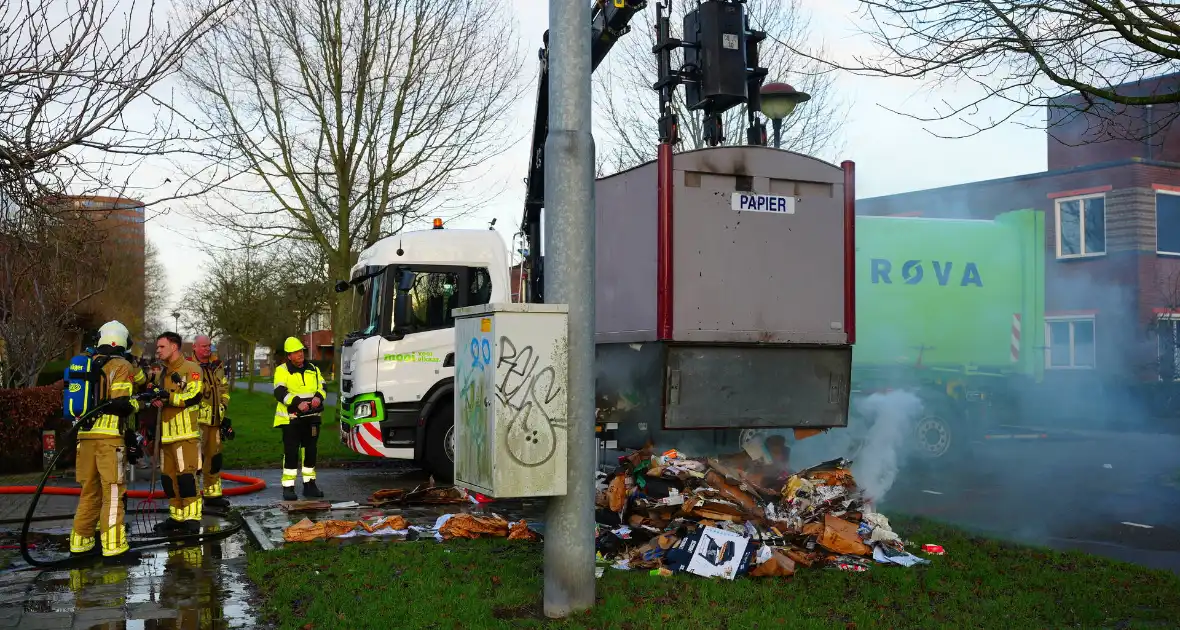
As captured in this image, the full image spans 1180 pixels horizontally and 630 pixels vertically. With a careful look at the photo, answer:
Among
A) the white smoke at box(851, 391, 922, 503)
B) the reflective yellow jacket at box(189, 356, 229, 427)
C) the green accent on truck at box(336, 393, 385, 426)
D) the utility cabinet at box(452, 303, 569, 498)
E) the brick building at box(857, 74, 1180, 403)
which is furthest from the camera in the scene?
the brick building at box(857, 74, 1180, 403)

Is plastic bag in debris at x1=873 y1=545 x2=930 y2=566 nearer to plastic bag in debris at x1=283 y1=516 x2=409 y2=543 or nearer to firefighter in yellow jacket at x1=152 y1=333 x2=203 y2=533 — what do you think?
plastic bag in debris at x1=283 y1=516 x2=409 y2=543

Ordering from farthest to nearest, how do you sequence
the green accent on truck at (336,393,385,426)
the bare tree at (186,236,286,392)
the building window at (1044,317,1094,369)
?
the bare tree at (186,236,286,392), the building window at (1044,317,1094,369), the green accent on truck at (336,393,385,426)

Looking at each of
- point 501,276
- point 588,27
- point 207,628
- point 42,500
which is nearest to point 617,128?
point 501,276

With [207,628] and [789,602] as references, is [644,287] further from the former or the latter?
[207,628]

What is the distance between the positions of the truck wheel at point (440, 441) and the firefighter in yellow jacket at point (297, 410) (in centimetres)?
142

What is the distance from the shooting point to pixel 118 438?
774 cm

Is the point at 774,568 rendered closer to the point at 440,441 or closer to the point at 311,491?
the point at 311,491

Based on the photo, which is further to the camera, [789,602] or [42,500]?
[42,500]

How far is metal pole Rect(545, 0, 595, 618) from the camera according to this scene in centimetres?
563

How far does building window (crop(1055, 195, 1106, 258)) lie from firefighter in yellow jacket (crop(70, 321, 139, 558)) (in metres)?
24.5

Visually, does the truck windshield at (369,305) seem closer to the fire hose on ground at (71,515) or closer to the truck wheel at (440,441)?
the truck wheel at (440,441)

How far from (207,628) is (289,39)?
13146 millimetres

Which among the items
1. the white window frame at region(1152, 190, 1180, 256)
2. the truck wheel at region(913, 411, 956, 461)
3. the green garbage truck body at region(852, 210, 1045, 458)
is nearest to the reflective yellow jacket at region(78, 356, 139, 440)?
the green garbage truck body at region(852, 210, 1045, 458)

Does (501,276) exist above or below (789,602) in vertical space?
above
